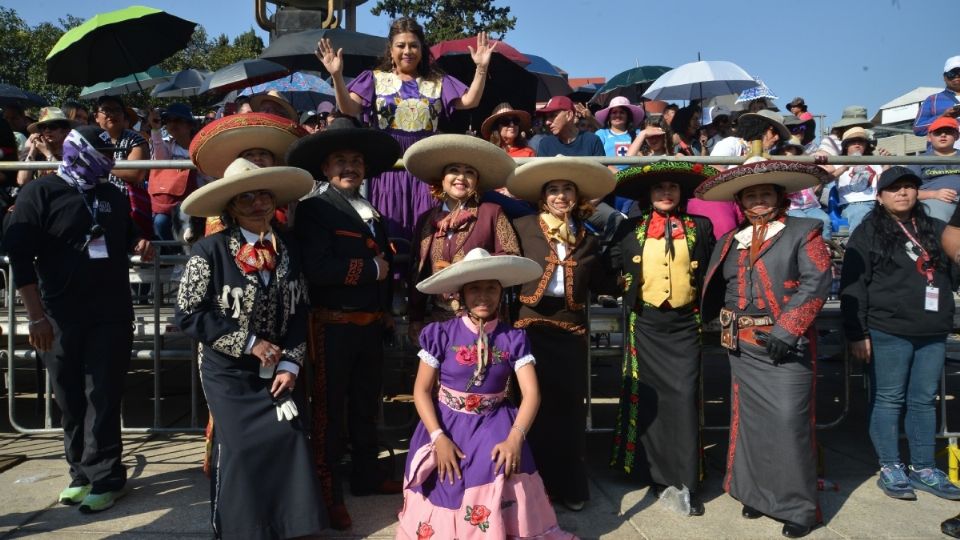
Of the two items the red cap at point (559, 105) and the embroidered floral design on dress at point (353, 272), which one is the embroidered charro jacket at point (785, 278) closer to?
the embroidered floral design on dress at point (353, 272)

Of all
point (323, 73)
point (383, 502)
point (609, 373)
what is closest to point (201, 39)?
point (323, 73)

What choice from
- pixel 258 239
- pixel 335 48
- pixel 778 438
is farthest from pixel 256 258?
pixel 335 48

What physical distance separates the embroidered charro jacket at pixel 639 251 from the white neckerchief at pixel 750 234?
250 mm

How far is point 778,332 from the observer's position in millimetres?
4336

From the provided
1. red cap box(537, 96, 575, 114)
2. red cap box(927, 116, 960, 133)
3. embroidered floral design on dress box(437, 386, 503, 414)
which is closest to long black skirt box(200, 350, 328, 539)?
embroidered floral design on dress box(437, 386, 503, 414)

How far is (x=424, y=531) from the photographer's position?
3736 millimetres

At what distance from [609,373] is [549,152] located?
329 centimetres

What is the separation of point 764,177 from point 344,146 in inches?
95.6

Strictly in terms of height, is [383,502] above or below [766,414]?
below

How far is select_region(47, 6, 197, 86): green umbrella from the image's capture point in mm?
8523

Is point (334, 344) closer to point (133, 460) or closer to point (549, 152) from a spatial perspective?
point (133, 460)

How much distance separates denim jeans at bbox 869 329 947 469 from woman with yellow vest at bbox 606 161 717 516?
128cm

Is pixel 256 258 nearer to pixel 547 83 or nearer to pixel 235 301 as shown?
pixel 235 301

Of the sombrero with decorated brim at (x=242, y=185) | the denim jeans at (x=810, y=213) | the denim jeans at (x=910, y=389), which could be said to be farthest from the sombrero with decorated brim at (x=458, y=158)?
the denim jeans at (x=810, y=213)
